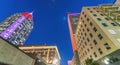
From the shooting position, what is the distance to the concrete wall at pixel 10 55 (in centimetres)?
1323

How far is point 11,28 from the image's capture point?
135 m

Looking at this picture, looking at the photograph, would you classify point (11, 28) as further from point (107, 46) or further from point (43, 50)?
point (107, 46)

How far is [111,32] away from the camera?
98.3 ft

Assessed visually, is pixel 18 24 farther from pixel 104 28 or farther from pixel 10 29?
pixel 104 28

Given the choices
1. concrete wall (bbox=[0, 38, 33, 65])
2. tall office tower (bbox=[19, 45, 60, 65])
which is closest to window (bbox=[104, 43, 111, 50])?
concrete wall (bbox=[0, 38, 33, 65])

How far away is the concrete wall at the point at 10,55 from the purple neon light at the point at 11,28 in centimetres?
10693

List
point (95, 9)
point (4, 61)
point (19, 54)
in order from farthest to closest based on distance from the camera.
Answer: point (95, 9)
point (19, 54)
point (4, 61)

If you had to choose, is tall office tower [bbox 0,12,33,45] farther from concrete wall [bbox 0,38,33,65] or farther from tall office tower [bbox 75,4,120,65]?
concrete wall [bbox 0,38,33,65]

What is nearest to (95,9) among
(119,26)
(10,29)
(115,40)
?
(119,26)

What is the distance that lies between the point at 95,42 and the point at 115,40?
23.0 ft

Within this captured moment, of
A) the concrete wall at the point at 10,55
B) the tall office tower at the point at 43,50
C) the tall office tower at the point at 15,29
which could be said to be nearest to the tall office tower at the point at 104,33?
the concrete wall at the point at 10,55

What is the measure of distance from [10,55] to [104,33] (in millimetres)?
23448

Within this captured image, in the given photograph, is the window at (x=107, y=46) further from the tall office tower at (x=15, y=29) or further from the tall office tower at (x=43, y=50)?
the tall office tower at (x=15, y=29)

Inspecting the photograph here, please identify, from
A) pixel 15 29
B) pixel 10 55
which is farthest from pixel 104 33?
pixel 15 29
